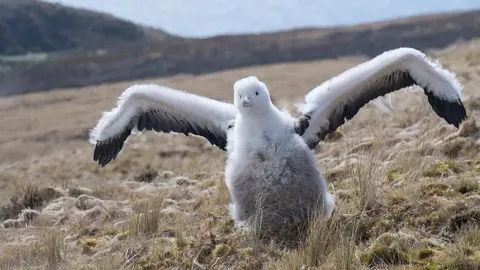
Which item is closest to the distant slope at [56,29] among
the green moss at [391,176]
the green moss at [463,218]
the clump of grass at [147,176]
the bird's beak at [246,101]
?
the clump of grass at [147,176]

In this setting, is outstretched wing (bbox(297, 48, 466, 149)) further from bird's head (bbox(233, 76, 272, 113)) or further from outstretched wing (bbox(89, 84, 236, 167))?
outstretched wing (bbox(89, 84, 236, 167))

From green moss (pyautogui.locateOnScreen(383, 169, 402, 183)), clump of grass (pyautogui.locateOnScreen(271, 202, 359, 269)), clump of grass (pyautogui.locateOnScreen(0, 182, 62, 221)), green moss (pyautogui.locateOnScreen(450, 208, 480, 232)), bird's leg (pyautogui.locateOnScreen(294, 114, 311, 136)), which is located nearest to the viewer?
clump of grass (pyautogui.locateOnScreen(271, 202, 359, 269))

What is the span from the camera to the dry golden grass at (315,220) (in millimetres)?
5059

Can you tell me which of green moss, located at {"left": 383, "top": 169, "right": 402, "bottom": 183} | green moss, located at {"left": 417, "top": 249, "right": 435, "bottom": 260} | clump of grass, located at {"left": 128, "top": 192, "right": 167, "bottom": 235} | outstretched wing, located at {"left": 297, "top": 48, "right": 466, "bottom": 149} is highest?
outstretched wing, located at {"left": 297, "top": 48, "right": 466, "bottom": 149}

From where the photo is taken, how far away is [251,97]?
5891mm

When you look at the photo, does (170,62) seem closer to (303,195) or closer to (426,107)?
(426,107)

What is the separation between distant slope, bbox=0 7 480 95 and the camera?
174ft

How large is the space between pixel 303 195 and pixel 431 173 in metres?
1.75

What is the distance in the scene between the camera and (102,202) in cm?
855

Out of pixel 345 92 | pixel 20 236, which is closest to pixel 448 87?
pixel 345 92

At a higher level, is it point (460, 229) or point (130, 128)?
point (130, 128)

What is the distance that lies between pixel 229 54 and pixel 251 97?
50345 millimetres

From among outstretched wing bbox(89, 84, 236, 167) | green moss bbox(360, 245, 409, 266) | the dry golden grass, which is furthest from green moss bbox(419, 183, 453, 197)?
outstretched wing bbox(89, 84, 236, 167)

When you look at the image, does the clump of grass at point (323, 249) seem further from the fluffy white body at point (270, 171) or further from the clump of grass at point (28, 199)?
the clump of grass at point (28, 199)
